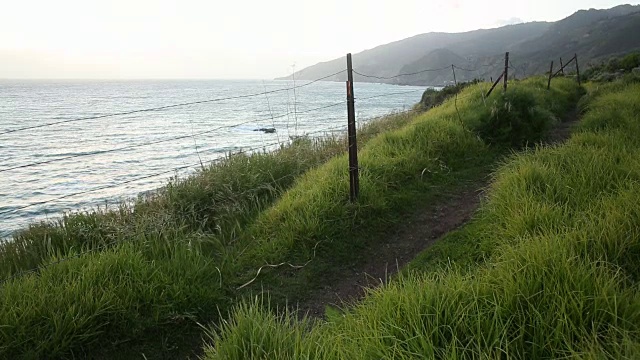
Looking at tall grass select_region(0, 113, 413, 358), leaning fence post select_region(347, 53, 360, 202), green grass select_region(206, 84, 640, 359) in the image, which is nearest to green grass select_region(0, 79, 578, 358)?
tall grass select_region(0, 113, 413, 358)

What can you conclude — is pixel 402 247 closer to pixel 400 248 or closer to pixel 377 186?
pixel 400 248

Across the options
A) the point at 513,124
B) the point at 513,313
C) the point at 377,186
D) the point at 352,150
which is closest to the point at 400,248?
the point at 377,186

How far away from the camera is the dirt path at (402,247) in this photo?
469 cm

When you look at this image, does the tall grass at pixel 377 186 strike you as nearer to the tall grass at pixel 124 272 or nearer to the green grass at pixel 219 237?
the green grass at pixel 219 237

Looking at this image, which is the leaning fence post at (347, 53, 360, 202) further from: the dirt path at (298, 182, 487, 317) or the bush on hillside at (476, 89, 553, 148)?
the bush on hillside at (476, 89, 553, 148)

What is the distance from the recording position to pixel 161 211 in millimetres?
6332

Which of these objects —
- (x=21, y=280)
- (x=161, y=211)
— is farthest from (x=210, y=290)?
(x=161, y=211)

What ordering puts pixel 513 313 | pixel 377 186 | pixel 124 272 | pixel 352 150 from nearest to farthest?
pixel 513 313 < pixel 124 272 < pixel 352 150 < pixel 377 186

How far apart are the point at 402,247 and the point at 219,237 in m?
2.54

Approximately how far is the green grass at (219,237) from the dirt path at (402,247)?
188 mm

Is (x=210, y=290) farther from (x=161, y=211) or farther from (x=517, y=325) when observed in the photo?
(x=517, y=325)

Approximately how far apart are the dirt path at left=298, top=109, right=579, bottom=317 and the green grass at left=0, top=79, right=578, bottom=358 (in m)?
0.19

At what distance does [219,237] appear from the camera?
592 cm

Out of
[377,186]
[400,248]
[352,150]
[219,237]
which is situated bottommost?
[400,248]
